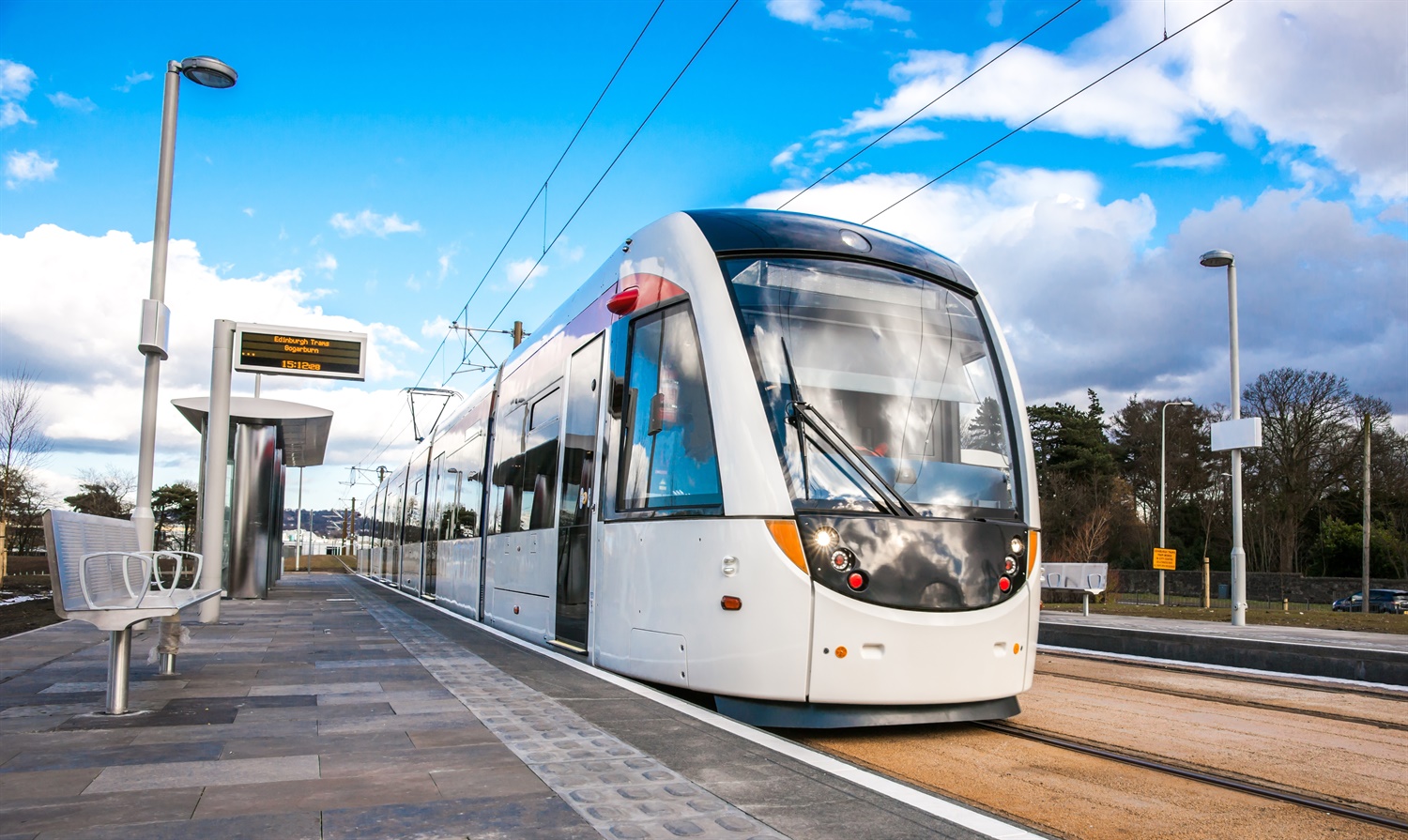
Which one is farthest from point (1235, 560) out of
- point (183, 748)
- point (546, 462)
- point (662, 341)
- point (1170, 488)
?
point (1170, 488)

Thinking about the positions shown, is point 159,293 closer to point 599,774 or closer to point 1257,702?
point 599,774

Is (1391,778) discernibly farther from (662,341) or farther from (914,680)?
(662,341)

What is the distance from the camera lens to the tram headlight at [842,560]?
6023mm

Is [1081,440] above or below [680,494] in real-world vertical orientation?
above

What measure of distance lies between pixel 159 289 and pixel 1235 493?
20252 millimetres

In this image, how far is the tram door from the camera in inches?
341

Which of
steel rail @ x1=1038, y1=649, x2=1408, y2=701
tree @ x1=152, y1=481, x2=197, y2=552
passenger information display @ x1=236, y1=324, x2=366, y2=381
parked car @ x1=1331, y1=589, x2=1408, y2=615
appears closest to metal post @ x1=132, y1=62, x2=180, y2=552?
passenger information display @ x1=236, y1=324, x2=366, y2=381

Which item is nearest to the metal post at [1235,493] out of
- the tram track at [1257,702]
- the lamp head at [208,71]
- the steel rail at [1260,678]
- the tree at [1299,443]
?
the steel rail at [1260,678]

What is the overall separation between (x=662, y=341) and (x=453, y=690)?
9.05 ft

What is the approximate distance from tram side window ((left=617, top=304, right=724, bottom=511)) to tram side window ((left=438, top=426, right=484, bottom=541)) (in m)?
6.82

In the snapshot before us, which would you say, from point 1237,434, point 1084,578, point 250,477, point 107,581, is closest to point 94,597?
point 107,581

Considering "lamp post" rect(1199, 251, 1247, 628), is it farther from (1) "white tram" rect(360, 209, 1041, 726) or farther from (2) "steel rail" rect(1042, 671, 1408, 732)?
(1) "white tram" rect(360, 209, 1041, 726)

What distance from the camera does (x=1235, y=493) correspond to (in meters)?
22.0

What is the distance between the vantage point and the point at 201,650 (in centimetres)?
971
